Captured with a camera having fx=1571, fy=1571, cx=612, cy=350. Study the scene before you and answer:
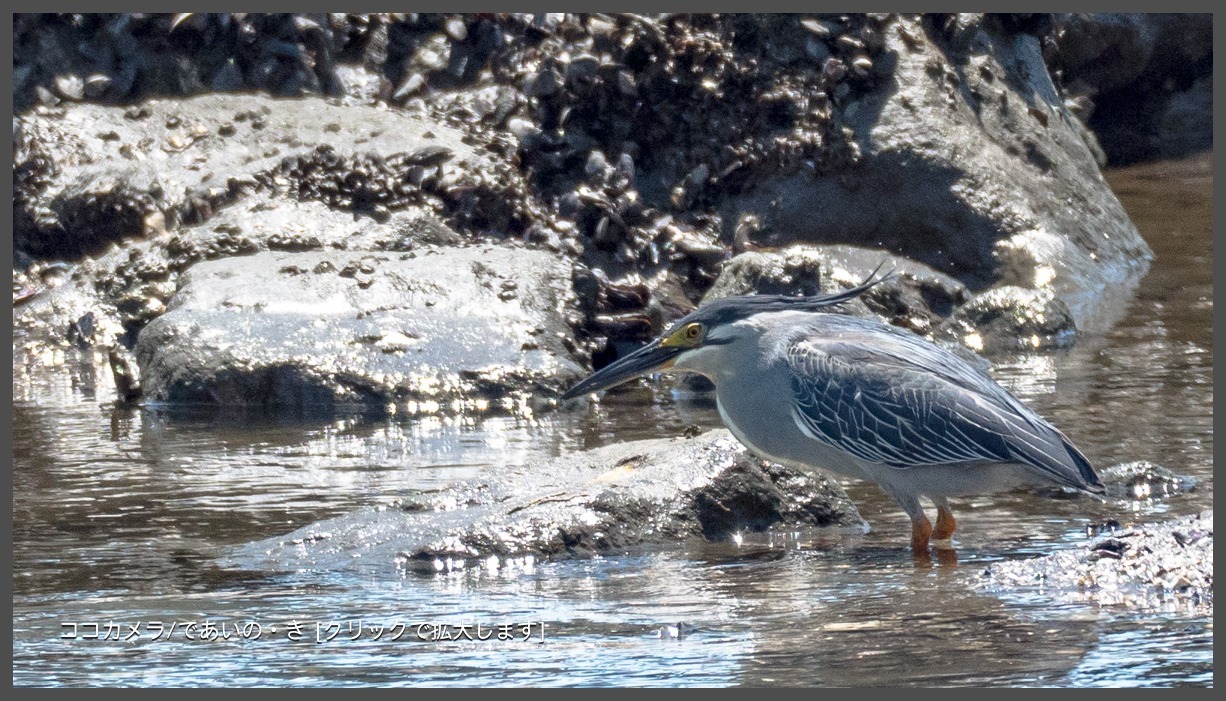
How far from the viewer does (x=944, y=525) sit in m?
5.79

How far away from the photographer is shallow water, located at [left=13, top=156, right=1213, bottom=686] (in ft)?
13.8

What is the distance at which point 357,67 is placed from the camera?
1220 cm

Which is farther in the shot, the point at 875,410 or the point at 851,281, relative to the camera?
the point at 851,281

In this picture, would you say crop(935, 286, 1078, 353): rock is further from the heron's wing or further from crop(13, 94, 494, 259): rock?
the heron's wing

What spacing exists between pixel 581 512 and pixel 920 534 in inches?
48.0

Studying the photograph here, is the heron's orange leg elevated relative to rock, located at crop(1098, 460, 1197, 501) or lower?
lower

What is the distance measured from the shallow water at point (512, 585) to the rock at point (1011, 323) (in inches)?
52.5

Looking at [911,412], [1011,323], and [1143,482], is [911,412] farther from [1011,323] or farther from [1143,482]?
[1011,323]

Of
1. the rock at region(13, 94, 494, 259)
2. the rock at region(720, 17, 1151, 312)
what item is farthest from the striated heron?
the rock at region(720, 17, 1151, 312)

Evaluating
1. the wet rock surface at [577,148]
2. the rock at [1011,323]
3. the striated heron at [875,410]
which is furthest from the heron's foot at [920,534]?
the wet rock surface at [577,148]

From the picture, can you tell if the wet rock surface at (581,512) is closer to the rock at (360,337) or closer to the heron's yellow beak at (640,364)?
the heron's yellow beak at (640,364)

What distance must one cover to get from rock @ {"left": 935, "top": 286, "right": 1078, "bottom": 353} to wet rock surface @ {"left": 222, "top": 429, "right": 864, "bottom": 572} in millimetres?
3854

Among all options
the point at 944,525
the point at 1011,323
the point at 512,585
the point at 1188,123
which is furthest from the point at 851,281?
the point at 1188,123

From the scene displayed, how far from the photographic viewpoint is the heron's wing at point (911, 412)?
5.71 meters
